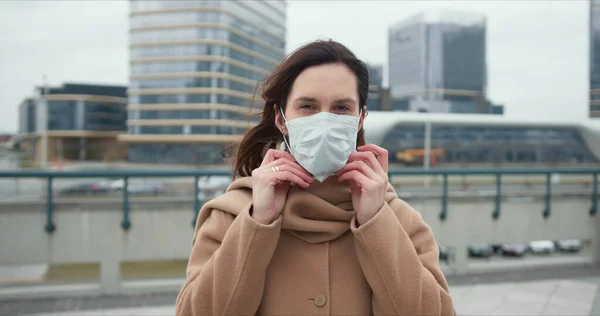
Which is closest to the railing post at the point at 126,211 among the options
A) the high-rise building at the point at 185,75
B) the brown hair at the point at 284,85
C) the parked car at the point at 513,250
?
the brown hair at the point at 284,85

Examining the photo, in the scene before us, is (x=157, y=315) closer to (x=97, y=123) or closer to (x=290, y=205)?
(x=290, y=205)

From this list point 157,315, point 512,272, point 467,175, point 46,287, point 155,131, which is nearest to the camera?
point 157,315

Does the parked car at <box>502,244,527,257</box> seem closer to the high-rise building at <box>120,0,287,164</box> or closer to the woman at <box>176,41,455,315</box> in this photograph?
the woman at <box>176,41,455,315</box>

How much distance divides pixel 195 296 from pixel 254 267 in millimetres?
203

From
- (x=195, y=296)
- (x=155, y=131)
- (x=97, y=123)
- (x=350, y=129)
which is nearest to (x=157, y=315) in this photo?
(x=195, y=296)

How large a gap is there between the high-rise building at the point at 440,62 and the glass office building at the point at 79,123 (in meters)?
52.7

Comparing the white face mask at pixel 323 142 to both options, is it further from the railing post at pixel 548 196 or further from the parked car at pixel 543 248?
the parked car at pixel 543 248

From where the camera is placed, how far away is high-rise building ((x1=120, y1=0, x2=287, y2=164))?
152 feet

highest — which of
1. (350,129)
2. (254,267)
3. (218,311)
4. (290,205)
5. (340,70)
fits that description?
(340,70)

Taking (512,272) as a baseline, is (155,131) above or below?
above

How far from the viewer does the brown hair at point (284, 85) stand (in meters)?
1.39

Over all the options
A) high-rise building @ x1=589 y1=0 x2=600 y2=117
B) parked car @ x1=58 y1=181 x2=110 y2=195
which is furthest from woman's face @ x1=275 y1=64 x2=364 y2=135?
high-rise building @ x1=589 y1=0 x2=600 y2=117

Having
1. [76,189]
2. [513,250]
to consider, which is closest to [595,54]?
[513,250]

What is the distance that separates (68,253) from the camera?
568 centimetres
